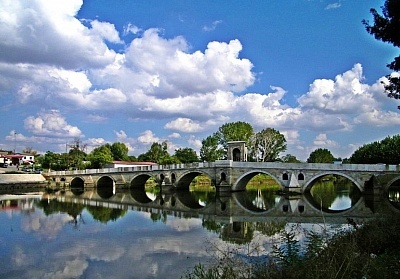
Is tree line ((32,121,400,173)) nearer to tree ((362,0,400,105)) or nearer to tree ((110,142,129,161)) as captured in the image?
tree ((110,142,129,161))

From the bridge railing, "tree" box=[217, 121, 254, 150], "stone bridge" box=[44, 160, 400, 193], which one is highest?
"tree" box=[217, 121, 254, 150]

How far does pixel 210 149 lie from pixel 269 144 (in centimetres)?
992

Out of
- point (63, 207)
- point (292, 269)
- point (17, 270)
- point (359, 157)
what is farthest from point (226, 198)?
point (359, 157)

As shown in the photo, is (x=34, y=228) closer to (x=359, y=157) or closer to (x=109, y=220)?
(x=109, y=220)

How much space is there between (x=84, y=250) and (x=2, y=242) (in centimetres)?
410

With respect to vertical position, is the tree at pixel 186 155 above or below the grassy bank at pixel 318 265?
above

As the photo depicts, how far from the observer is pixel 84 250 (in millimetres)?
13758

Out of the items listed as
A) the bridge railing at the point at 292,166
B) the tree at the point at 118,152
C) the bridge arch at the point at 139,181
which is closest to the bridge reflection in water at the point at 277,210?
the bridge railing at the point at 292,166

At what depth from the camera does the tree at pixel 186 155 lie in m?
63.9

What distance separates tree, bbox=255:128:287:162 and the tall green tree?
6.35 m

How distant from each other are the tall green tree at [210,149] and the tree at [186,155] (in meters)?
2.38

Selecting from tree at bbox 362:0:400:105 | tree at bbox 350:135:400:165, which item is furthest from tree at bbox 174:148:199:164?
tree at bbox 362:0:400:105

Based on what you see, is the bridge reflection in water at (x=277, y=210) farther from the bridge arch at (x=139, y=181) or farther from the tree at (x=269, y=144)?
the tree at (x=269, y=144)

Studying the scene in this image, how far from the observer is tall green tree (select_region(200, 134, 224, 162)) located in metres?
60.8
